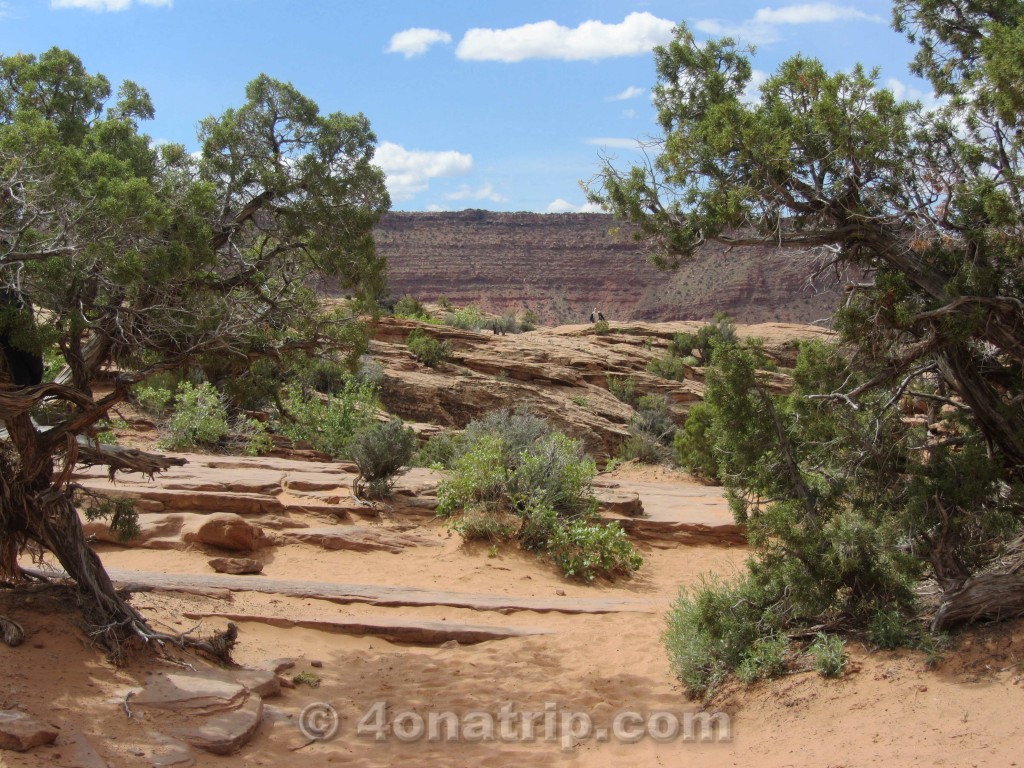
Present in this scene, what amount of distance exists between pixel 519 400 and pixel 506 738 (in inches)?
564

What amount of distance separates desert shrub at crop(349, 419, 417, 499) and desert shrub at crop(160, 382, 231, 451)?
3.28 metres

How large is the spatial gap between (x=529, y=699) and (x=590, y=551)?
3898 mm

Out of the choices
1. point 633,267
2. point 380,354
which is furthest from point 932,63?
point 633,267

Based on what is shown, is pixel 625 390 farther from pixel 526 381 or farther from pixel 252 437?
pixel 252 437

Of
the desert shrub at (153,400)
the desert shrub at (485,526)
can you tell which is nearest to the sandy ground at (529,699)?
the desert shrub at (485,526)

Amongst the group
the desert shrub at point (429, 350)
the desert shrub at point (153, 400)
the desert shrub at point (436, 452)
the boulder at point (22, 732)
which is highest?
the desert shrub at point (429, 350)

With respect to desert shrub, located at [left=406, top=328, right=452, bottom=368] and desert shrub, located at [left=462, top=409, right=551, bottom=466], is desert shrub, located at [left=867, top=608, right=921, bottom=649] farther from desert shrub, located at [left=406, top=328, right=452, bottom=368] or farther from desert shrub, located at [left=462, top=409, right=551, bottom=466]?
desert shrub, located at [left=406, top=328, right=452, bottom=368]

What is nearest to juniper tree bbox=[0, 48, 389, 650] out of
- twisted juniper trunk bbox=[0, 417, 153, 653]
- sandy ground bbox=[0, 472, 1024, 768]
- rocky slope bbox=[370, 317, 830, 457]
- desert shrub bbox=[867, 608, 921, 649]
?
twisted juniper trunk bbox=[0, 417, 153, 653]

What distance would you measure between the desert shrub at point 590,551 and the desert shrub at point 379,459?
8.57ft

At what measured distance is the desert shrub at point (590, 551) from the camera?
1057cm

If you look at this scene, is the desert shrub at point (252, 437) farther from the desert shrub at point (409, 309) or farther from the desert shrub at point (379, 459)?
the desert shrub at point (409, 309)

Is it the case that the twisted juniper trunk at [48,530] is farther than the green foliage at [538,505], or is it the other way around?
the green foliage at [538,505]

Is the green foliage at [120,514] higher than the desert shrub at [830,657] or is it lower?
higher

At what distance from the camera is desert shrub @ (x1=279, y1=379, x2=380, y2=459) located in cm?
1542
